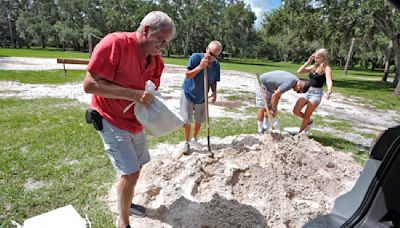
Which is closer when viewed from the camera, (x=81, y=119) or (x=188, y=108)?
(x=188, y=108)

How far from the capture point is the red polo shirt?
1949 mm

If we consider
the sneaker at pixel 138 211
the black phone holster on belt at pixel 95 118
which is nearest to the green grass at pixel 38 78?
the sneaker at pixel 138 211

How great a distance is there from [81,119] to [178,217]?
4547 mm

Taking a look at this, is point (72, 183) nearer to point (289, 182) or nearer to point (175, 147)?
point (175, 147)

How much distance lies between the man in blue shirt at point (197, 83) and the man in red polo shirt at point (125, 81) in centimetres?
168

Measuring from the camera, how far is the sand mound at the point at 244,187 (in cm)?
277

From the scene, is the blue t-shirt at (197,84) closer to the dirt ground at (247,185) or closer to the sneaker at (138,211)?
the dirt ground at (247,185)

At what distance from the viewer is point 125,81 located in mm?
2113

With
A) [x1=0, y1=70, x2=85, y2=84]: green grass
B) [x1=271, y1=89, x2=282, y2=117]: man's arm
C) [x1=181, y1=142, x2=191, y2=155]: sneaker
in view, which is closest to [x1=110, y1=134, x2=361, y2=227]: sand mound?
[x1=181, y1=142, x2=191, y2=155]: sneaker

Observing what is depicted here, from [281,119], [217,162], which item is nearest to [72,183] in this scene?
[217,162]

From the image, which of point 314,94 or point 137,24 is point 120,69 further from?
point 137,24

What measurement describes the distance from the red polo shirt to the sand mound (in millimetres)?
1000

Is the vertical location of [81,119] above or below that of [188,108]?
below

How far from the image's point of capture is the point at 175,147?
493 centimetres
